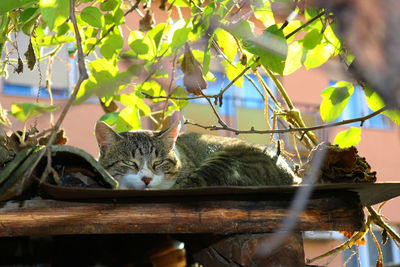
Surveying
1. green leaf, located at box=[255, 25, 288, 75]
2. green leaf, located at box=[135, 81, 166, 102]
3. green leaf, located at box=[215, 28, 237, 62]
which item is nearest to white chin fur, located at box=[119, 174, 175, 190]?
green leaf, located at box=[135, 81, 166, 102]

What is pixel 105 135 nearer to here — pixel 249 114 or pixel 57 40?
pixel 57 40

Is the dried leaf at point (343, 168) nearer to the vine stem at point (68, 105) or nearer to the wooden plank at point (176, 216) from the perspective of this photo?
the wooden plank at point (176, 216)

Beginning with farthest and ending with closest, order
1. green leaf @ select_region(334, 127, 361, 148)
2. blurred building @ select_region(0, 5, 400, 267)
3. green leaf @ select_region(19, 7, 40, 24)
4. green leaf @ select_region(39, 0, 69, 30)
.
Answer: blurred building @ select_region(0, 5, 400, 267)
green leaf @ select_region(334, 127, 361, 148)
green leaf @ select_region(19, 7, 40, 24)
green leaf @ select_region(39, 0, 69, 30)

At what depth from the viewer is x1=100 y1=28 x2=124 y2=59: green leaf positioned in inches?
52.2

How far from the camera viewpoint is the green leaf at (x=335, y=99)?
1188 mm

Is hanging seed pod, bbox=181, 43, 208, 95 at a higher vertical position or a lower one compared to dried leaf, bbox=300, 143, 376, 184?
higher

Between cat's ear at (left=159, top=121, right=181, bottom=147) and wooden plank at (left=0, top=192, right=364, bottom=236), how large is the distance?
75 centimetres

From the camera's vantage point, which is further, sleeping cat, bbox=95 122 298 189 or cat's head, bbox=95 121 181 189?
cat's head, bbox=95 121 181 189

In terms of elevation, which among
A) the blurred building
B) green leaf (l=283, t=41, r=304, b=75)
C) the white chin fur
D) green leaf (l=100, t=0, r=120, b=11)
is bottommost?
the white chin fur

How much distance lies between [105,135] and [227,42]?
60cm

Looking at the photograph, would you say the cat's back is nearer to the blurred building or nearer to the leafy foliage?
the leafy foliage

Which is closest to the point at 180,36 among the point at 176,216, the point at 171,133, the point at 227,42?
the point at 227,42

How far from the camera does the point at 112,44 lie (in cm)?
133

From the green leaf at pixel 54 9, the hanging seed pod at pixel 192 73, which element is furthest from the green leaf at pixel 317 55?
the green leaf at pixel 54 9
